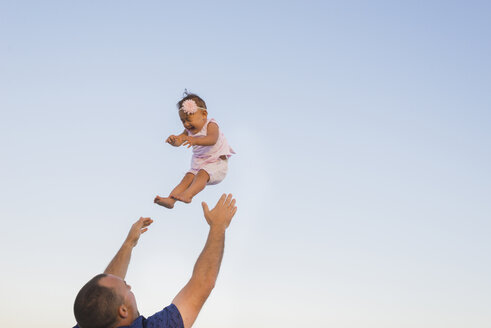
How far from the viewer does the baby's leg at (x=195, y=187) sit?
25.6ft

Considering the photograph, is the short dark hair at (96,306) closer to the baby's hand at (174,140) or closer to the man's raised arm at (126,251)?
the man's raised arm at (126,251)

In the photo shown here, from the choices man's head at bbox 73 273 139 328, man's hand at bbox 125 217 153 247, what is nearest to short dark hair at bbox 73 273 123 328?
man's head at bbox 73 273 139 328

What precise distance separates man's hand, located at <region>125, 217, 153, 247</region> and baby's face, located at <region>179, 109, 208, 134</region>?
6.39ft

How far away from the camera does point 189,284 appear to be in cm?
411

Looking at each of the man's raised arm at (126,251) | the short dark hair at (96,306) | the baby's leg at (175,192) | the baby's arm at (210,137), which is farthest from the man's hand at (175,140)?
the short dark hair at (96,306)

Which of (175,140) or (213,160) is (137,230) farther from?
(213,160)

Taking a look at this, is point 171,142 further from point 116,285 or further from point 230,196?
point 116,285

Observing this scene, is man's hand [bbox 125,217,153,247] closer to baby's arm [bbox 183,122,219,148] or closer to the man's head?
baby's arm [bbox 183,122,219,148]

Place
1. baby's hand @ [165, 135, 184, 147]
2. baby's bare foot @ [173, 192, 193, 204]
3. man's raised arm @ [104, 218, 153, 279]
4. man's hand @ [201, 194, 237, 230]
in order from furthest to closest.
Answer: baby's bare foot @ [173, 192, 193, 204], baby's hand @ [165, 135, 184, 147], man's raised arm @ [104, 218, 153, 279], man's hand @ [201, 194, 237, 230]

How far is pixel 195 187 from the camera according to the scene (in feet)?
26.5

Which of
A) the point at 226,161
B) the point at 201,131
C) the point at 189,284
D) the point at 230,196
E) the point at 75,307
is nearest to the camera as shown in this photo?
the point at 75,307

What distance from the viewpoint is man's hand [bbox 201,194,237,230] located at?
14.3 feet

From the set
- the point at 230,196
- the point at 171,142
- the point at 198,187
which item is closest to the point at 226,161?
the point at 198,187

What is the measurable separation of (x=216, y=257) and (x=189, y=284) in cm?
28
